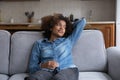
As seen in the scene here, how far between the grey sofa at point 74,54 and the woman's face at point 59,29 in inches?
6.0

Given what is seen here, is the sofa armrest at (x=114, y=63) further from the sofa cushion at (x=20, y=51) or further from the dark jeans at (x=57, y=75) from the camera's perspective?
the sofa cushion at (x=20, y=51)

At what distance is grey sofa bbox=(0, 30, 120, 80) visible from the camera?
7.20 ft

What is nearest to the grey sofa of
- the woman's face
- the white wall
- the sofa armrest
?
the sofa armrest

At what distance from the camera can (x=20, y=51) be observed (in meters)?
2.21

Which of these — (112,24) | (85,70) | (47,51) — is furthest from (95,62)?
(112,24)

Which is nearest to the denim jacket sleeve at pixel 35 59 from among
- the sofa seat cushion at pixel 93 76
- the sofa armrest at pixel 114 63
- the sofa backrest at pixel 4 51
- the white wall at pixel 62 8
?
the sofa backrest at pixel 4 51

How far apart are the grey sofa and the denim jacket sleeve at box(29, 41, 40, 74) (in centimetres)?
9

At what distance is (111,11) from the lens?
16.8 feet

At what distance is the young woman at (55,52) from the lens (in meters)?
1.93

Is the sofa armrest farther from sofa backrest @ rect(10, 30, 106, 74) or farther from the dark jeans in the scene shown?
the dark jeans

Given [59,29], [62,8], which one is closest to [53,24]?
[59,29]

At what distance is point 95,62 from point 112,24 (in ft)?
8.29

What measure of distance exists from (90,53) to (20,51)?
673 mm

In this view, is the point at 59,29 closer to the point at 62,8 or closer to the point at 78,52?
the point at 78,52
